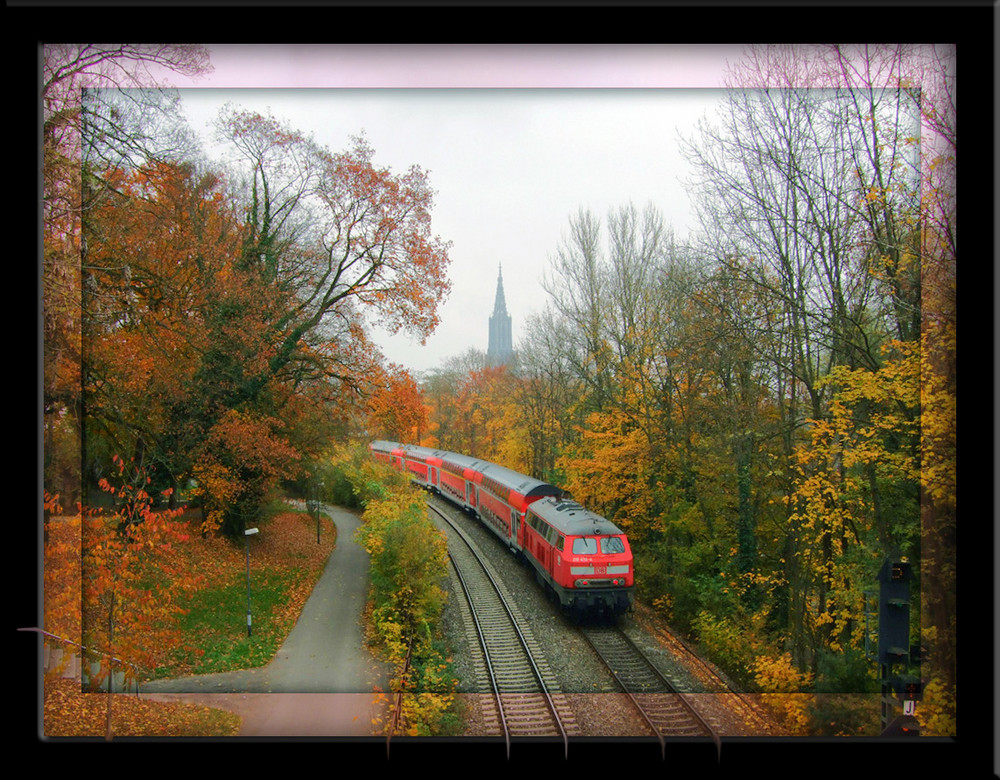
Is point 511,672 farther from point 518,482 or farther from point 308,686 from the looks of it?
point 518,482

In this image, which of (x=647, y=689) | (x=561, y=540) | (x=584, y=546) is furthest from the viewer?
(x=561, y=540)

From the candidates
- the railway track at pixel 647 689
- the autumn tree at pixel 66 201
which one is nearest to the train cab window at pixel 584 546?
the railway track at pixel 647 689

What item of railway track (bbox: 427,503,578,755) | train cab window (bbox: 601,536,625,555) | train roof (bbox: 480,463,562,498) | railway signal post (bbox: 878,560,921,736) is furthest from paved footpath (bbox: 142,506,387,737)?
railway signal post (bbox: 878,560,921,736)

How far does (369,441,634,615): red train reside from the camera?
1113cm

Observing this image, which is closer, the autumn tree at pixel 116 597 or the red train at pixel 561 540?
the autumn tree at pixel 116 597

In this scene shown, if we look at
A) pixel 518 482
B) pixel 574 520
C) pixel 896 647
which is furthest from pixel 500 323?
pixel 896 647

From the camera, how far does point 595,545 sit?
11305mm

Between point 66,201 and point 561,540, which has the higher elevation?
point 66,201

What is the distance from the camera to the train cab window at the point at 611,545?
1133cm

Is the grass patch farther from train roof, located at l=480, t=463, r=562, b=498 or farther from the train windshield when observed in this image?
train roof, located at l=480, t=463, r=562, b=498

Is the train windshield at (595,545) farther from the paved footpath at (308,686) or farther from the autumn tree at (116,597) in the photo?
the autumn tree at (116,597)

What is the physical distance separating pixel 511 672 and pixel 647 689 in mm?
2311

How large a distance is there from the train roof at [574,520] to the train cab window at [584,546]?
0.11 metres
